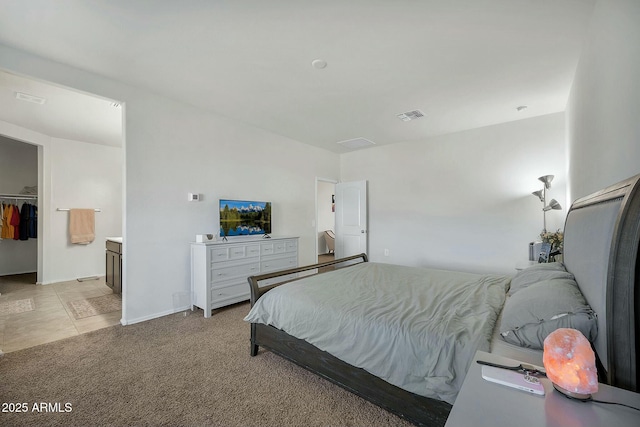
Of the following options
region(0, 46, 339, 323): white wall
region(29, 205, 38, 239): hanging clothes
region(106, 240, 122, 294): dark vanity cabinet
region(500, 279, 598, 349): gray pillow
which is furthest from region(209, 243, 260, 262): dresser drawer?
region(29, 205, 38, 239): hanging clothes

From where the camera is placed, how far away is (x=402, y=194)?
17.4 feet

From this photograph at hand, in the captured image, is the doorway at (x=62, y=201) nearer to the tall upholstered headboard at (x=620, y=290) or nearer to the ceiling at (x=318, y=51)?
the ceiling at (x=318, y=51)

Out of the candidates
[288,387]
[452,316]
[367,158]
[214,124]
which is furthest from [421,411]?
[367,158]

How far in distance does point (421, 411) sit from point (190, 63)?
3.33 meters

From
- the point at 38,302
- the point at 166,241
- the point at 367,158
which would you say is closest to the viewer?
the point at 166,241

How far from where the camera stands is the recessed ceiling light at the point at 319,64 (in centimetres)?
258

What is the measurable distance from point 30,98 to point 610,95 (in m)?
5.68

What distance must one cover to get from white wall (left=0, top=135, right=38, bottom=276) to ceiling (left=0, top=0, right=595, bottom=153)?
243 cm

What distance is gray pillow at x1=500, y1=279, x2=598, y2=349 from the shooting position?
3.95 ft

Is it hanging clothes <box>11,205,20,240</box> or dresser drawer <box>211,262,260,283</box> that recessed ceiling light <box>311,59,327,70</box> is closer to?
dresser drawer <box>211,262,260,283</box>

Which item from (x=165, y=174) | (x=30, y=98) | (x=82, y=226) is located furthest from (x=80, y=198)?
(x=165, y=174)

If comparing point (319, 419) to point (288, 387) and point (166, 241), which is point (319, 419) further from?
point (166, 241)

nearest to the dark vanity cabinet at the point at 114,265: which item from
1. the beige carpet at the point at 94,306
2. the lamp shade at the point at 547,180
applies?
the beige carpet at the point at 94,306

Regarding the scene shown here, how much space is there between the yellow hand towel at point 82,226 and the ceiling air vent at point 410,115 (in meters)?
6.08
